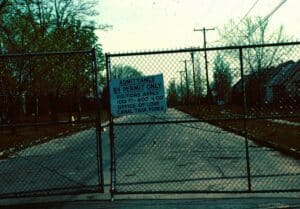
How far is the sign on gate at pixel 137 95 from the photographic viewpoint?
8.72 metres

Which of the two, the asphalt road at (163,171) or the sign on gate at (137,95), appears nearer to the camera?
the sign on gate at (137,95)

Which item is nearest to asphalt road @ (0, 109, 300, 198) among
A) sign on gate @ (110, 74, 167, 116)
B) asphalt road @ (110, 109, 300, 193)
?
asphalt road @ (110, 109, 300, 193)

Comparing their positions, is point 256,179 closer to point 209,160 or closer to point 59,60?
point 209,160

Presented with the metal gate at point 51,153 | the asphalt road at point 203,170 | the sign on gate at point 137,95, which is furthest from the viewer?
the asphalt road at point 203,170

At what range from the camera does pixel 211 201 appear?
8.14m

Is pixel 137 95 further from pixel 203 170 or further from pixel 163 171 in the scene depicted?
pixel 203 170

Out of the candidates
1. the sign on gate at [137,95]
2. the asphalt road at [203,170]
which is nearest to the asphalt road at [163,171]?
the asphalt road at [203,170]

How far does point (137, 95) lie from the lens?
345 inches

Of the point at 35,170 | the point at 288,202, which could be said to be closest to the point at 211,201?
the point at 288,202

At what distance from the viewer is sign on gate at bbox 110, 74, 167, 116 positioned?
8719 mm

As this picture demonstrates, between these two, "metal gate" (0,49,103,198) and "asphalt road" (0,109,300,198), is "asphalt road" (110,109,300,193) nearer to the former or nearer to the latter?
"asphalt road" (0,109,300,198)

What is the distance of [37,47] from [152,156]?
18955 millimetres

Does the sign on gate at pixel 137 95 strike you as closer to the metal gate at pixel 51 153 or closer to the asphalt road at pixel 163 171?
the metal gate at pixel 51 153

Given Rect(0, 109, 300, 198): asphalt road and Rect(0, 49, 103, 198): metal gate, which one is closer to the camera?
Rect(0, 49, 103, 198): metal gate
